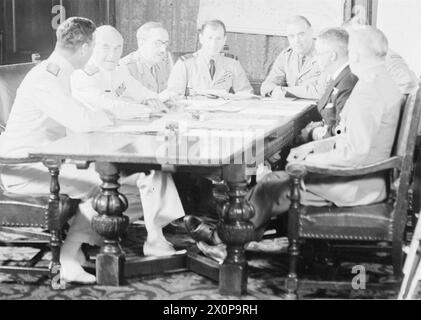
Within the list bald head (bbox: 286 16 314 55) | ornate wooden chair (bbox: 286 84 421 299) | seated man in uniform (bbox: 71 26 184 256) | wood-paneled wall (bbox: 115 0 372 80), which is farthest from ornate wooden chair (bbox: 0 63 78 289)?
wood-paneled wall (bbox: 115 0 372 80)

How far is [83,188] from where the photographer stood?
11.9 feet

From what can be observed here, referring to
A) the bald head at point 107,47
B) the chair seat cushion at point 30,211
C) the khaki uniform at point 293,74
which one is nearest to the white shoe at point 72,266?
the chair seat cushion at point 30,211

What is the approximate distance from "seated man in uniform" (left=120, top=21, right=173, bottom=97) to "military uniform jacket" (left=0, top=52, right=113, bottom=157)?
5.62 feet

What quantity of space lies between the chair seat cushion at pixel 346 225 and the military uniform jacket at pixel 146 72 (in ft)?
8.33

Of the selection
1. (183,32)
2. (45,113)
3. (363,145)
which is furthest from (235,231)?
(183,32)

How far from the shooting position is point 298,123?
462cm

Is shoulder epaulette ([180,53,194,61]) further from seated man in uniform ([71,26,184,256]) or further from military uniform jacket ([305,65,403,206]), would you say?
military uniform jacket ([305,65,403,206])

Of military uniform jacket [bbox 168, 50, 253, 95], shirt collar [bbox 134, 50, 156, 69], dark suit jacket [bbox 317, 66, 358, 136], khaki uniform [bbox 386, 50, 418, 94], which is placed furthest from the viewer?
military uniform jacket [bbox 168, 50, 253, 95]

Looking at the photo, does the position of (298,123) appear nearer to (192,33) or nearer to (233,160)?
(233,160)

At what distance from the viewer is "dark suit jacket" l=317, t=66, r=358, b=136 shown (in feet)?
14.0
